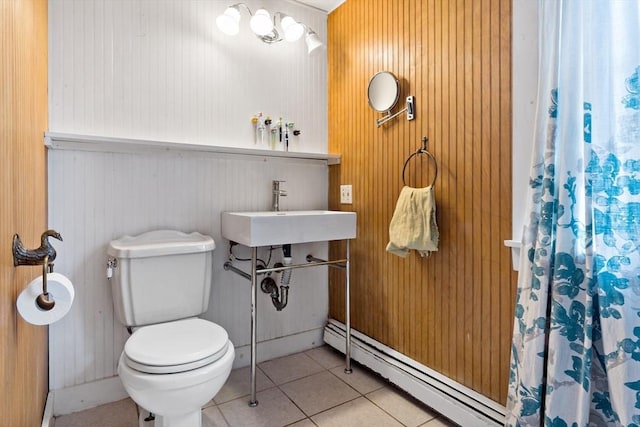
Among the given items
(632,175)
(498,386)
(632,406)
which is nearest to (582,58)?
Answer: (632,175)

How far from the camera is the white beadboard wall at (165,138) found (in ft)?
5.57

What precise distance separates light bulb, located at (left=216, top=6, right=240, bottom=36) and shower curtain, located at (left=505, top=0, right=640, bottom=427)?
1.47 m

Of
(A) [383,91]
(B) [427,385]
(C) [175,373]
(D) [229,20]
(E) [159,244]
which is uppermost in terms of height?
(D) [229,20]

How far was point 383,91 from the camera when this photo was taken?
6.33ft

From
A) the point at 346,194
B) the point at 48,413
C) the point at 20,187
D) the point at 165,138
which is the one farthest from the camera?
the point at 346,194

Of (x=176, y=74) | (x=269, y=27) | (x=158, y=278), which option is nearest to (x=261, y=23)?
(x=269, y=27)

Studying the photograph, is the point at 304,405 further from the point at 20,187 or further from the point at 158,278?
the point at 20,187

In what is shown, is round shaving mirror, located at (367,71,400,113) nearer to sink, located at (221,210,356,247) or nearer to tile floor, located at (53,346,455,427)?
sink, located at (221,210,356,247)

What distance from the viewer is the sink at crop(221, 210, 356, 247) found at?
171 cm

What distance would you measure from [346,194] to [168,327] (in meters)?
1.27

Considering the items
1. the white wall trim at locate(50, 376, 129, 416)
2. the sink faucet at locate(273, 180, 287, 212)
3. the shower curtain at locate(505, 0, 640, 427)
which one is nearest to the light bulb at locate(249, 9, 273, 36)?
the sink faucet at locate(273, 180, 287, 212)

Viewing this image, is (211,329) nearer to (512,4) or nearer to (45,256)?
(45,256)

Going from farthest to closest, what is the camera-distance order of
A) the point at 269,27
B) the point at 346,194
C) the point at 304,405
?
the point at 346,194
the point at 269,27
the point at 304,405

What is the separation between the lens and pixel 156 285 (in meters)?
1.66
